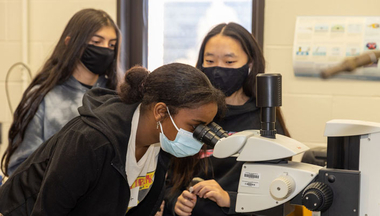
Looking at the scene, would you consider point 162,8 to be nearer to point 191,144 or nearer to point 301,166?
point 191,144

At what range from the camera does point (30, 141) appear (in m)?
1.99

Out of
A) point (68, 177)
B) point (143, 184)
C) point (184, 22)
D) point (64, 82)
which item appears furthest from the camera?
point (184, 22)

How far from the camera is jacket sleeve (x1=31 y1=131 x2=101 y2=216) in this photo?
1231mm

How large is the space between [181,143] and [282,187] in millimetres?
445

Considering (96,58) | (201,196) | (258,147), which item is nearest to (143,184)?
(201,196)

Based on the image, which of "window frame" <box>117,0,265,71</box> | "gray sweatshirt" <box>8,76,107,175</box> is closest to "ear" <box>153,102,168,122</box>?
"gray sweatshirt" <box>8,76,107,175</box>

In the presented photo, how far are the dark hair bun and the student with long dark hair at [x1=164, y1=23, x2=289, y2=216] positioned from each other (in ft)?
Result: 1.30

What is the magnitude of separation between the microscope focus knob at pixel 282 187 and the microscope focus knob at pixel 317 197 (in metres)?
0.04

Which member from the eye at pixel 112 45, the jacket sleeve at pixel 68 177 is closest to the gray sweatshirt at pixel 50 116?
the eye at pixel 112 45

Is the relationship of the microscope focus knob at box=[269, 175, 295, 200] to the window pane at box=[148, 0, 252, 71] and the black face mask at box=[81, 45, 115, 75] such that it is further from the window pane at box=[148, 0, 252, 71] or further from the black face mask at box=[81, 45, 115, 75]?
the window pane at box=[148, 0, 252, 71]

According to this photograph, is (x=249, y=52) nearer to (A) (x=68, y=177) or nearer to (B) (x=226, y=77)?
(B) (x=226, y=77)

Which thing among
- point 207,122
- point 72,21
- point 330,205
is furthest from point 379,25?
point 72,21

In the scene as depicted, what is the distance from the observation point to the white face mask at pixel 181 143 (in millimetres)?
1363

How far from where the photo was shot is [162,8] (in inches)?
101
